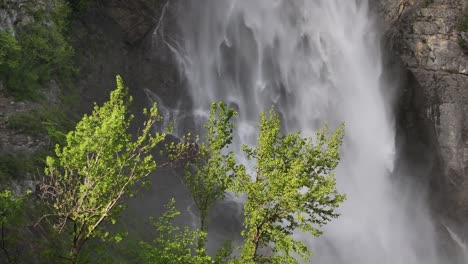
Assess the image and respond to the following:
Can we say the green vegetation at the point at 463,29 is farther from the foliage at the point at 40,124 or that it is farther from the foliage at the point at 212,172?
the foliage at the point at 40,124

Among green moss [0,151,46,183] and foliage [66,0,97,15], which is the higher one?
foliage [66,0,97,15]

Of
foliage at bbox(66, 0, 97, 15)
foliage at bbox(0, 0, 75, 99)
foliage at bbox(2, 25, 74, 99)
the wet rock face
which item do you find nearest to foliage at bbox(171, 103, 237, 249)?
foliage at bbox(0, 0, 75, 99)

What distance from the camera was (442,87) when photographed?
131 ft

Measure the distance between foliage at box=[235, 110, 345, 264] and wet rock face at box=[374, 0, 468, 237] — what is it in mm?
27748

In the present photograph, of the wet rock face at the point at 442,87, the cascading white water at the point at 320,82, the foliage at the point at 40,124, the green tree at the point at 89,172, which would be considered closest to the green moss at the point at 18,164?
the foliage at the point at 40,124

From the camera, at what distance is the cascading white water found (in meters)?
42.5

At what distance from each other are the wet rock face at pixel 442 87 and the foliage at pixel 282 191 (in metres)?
27.7

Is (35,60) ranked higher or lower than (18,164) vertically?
higher

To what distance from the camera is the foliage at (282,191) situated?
594 inches

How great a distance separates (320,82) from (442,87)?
13605mm

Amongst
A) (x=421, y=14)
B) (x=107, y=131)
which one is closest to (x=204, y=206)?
(x=107, y=131)

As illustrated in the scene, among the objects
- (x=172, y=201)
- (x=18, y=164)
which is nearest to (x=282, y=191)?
(x=172, y=201)

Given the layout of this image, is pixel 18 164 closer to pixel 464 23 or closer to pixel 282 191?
pixel 282 191

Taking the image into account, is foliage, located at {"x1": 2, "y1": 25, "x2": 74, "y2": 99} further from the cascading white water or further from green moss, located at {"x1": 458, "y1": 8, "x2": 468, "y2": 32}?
green moss, located at {"x1": 458, "y1": 8, "x2": 468, "y2": 32}
